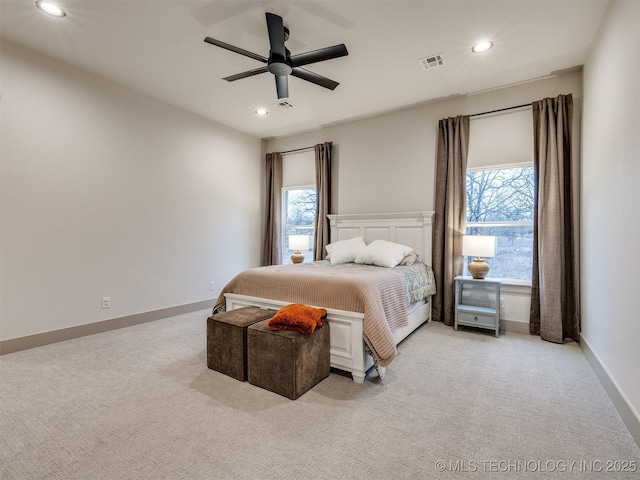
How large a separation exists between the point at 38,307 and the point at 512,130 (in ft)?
18.2

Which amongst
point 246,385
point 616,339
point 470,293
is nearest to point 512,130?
point 470,293

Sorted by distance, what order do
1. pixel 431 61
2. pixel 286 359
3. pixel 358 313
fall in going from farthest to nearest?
1. pixel 431 61
2. pixel 358 313
3. pixel 286 359

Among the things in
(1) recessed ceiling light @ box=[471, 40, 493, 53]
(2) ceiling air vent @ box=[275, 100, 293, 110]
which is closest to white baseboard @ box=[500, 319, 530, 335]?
(1) recessed ceiling light @ box=[471, 40, 493, 53]

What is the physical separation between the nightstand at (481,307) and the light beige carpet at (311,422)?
2.32 feet

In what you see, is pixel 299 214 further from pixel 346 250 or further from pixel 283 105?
pixel 283 105

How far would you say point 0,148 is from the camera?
2854mm

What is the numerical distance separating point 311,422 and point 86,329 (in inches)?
118

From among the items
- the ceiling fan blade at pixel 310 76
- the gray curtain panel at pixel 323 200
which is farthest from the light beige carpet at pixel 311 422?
the ceiling fan blade at pixel 310 76

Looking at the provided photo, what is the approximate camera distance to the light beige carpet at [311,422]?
148cm

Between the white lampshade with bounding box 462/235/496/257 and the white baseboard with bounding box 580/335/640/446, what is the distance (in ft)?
3.97

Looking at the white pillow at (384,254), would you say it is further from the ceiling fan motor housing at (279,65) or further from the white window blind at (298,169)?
the ceiling fan motor housing at (279,65)

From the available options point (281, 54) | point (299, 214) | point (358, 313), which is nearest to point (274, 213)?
point (299, 214)

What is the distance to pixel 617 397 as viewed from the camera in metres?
1.97

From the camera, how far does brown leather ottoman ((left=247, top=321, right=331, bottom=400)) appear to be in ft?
6.88
